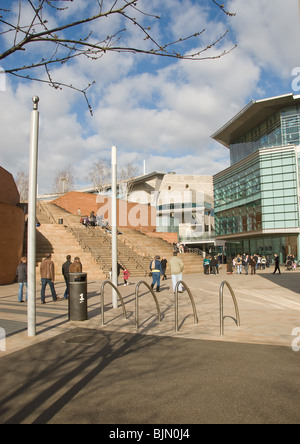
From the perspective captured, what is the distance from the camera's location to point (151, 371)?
191 inches

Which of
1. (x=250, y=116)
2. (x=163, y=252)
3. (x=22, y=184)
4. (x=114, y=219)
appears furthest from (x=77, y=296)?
(x=22, y=184)

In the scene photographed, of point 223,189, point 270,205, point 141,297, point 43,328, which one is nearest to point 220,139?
point 223,189

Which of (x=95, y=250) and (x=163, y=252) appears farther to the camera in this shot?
(x=163, y=252)

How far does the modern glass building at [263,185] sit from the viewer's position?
42281 mm

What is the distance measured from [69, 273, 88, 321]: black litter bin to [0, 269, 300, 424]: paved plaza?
0.30 metres

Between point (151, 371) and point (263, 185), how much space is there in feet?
137

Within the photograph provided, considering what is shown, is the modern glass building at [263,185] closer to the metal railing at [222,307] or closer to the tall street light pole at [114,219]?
the tall street light pole at [114,219]

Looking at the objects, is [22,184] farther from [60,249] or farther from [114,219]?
[114,219]

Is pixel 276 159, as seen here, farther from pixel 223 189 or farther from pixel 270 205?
pixel 223 189

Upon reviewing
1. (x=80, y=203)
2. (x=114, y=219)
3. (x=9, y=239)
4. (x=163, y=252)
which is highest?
(x=80, y=203)

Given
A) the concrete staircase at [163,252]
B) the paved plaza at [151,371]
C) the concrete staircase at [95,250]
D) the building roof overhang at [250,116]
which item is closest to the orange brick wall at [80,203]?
the concrete staircase at [163,252]

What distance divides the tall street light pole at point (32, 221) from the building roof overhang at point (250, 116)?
151ft

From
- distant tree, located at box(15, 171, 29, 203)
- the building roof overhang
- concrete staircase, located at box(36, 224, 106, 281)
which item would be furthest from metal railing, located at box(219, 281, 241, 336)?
distant tree, located at box(15, 171, 29, 203)
